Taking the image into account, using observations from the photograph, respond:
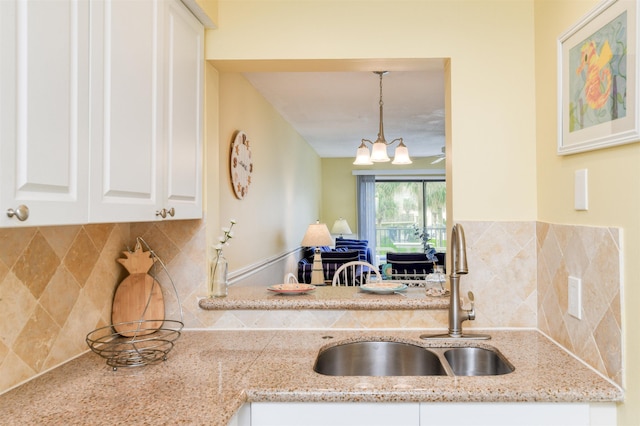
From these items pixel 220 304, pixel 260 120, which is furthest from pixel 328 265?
pixel 220 304

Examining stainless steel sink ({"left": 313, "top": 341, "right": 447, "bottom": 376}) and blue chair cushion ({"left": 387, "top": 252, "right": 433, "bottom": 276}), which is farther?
blue chair cushion ({"left": 387, "top": 252, "right": 433, "bottom": 276})

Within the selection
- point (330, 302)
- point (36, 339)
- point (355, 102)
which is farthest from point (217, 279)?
point (355, 102)

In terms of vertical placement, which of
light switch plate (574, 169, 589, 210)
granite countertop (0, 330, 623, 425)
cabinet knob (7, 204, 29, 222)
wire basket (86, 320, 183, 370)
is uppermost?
light switch plate (574, 169, 589, 210)

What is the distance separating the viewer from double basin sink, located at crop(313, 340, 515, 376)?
5.71 ft

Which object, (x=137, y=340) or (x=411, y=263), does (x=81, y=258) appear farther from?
(x=411, y=263)

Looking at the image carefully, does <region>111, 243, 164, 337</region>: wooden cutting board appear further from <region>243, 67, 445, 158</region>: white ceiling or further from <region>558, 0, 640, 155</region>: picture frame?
<region>558, 0, 640, 155</region>: picture frame

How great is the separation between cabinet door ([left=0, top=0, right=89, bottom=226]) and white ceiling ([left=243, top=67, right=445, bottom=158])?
1.46 m

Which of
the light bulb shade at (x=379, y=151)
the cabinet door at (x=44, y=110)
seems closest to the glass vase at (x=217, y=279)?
the cabinet door at (x=44, y=110)

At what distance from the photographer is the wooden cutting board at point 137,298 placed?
6.16 feet

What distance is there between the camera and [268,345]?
1.79 meters

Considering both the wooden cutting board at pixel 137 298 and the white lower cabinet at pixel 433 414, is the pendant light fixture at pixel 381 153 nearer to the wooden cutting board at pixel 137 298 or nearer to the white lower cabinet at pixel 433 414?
the wooden cutting board at pixel 137 298

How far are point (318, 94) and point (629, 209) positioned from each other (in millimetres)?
3419

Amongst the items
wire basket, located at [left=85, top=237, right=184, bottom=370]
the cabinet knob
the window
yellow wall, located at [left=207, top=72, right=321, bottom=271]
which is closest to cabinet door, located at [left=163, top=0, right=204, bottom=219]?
yellow wall, located at [left=207, top=72, right=321, bottom=271]

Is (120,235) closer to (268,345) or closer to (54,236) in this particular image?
(54,236)
